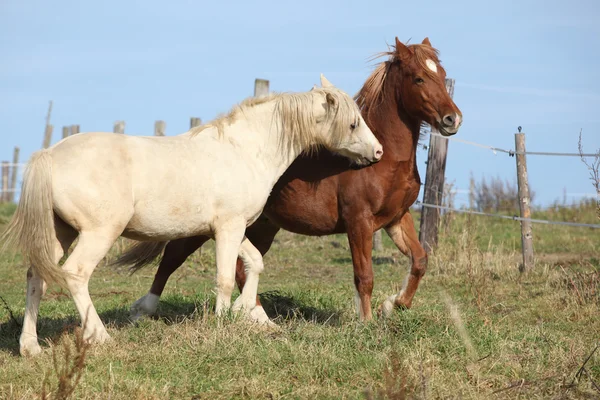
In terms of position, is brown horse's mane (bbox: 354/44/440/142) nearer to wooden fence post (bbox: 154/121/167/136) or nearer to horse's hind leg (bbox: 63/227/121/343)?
horse's hind leg (bbox: 63/227/121/343)

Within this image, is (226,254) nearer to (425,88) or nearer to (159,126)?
(425,88)

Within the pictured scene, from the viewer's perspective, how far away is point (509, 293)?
26.8ft

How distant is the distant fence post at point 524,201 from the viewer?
31.8ft

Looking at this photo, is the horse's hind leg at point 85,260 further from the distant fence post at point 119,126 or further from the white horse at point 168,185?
the distant fence post at point 119,126

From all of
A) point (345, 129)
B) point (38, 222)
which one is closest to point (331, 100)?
point (345, 129)

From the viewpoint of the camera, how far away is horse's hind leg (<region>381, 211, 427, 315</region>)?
6.41m

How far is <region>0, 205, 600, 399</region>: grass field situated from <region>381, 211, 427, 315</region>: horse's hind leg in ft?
1.50

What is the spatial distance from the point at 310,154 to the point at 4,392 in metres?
3.34

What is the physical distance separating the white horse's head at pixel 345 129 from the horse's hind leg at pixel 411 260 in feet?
2.55

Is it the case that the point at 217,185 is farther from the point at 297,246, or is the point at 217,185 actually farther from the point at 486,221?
the point at 486,221

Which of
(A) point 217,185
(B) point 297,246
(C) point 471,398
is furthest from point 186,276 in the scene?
(C) point 471,398

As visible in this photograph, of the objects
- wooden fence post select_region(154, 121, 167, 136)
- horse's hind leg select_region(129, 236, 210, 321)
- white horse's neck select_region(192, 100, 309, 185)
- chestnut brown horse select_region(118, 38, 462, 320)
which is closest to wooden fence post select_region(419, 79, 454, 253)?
chestnut brown horse select_region(118, 38, 462, 320)

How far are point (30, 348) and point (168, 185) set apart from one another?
1495 millimetres

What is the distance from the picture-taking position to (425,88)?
20.3 feet
